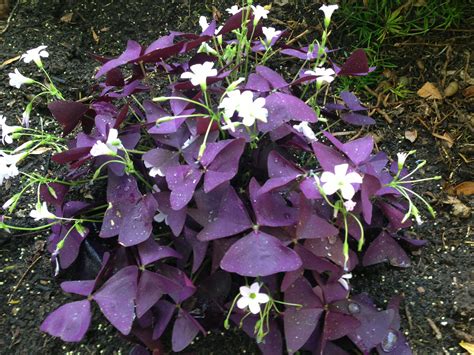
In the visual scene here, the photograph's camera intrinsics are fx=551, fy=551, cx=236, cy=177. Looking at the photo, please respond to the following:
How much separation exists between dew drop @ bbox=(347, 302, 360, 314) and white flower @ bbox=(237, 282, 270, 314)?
0.76 ft

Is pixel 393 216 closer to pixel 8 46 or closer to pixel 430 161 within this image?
pixel 430 161

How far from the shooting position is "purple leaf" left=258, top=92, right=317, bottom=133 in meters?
1.24

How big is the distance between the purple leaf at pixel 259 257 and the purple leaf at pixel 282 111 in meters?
0.25

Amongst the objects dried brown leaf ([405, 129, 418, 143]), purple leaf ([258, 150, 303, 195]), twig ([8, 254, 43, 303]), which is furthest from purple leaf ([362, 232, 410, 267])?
twig ([8, 254, 43, 303])

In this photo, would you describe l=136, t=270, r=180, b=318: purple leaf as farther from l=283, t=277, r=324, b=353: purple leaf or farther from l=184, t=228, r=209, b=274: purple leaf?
l=283, t=277, r=324, b=353: purple leaf

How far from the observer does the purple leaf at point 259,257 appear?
1111 millimetres

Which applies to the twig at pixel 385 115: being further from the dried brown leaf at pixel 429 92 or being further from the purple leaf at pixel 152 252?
the purple leaf at pixel 152 252

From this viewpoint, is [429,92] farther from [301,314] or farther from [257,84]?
[301,314]

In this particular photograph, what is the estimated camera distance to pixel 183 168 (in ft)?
4.02

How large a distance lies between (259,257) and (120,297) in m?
0.32

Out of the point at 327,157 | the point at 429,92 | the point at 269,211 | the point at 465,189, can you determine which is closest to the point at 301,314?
the point at 269,211

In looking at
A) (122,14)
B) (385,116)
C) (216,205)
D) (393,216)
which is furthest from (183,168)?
(122,14)

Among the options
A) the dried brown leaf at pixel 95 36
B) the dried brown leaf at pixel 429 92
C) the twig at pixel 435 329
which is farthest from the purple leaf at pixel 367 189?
the dried brown leaf at pixel 95 36

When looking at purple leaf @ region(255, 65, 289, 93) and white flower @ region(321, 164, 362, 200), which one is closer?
white flower @ region(321, 164, 362, 200)
